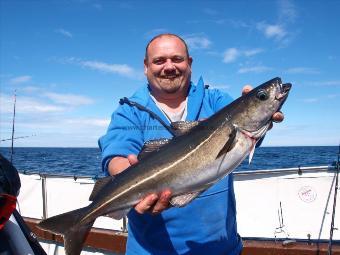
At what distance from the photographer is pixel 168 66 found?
468 cm

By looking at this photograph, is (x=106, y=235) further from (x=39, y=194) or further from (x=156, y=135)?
(x=156, y=135)

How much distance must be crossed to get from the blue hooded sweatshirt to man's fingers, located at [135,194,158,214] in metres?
0.47

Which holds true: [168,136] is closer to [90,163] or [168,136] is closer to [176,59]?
[176,59]

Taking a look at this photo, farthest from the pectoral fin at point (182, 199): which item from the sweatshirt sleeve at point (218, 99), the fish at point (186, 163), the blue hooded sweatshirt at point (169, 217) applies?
the sweatshirt sleeve at point (218, 99)

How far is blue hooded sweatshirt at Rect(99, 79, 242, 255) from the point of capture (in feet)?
14.2

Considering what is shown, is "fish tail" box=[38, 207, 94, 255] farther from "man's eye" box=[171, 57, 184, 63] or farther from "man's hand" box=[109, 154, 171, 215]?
"man's eye" box=[171, 57, 184, 63]

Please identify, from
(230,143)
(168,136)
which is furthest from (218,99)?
(230,143)

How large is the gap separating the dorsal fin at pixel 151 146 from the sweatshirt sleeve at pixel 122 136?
0.77 ft

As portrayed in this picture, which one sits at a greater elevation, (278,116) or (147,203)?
(278,116)

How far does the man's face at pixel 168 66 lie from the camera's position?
4730 millimetres

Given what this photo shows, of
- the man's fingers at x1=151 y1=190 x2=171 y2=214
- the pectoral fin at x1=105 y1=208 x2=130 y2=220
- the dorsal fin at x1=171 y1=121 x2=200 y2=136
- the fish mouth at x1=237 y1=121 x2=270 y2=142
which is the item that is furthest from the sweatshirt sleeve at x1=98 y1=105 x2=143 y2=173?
the fish mouth at x1=237 y1=121 x2=270 y2=142

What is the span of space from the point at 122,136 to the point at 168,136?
1.95ft

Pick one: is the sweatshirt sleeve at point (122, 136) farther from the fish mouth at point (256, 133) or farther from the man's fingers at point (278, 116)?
the man's fingers at point (278, 116)

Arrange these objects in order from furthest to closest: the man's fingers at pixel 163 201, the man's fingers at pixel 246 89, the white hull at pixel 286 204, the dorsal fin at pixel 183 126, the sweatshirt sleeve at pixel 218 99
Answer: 1. the white hull at pixel 286 204
2. the sweatshirt sleeve at pixel 218 99
3. the man's fingers at pixel 246 89
4. the dorsal fin at pixel 183 126
5. the man's fingers at pixel 163 201
